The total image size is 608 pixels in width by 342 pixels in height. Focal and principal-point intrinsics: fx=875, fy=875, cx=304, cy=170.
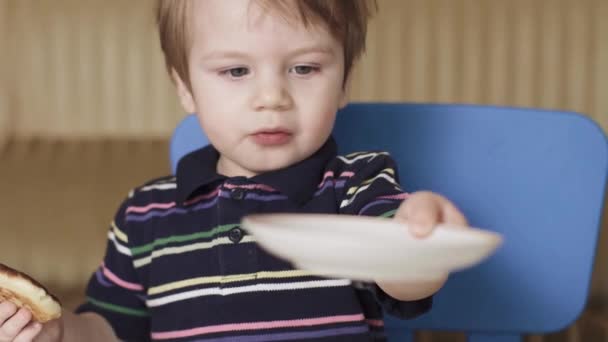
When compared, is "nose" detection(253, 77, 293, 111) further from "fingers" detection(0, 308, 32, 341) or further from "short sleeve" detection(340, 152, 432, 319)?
"fingers" detection(0, 308, 32, 341)

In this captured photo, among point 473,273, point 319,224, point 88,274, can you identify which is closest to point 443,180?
point 473,273

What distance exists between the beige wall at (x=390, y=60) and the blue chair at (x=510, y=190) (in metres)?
0.97

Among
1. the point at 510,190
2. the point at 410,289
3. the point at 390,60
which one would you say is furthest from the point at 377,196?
the point at 390,60

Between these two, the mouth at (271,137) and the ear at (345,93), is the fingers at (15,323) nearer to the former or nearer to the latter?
the mouth at (271,137)

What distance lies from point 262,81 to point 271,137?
56mm

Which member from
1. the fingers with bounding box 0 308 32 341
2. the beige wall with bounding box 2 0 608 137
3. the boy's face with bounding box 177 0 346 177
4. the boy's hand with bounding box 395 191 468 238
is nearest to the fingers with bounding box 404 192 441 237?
the boy's hand with bounding box 395 191 468 238

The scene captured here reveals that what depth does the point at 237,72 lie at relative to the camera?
84 cm

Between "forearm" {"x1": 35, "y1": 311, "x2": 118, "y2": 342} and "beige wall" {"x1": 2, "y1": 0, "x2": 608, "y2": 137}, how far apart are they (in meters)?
1.13

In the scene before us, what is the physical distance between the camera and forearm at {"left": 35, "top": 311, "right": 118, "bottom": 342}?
0.82m

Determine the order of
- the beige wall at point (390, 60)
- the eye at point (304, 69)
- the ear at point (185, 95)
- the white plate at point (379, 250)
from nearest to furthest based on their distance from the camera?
the white plate at point (379, 250), the eye at point (304, 69), the ear at point (185, 95), the beige wall at point (390, 60)

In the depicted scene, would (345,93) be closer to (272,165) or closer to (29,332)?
(272,165)

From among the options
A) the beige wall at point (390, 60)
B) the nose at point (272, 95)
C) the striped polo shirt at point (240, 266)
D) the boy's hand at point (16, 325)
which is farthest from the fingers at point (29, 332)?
the beige wall at point (390, 60)

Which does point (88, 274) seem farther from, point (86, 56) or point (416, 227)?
point (416, 227)

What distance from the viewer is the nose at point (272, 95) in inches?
31.4
